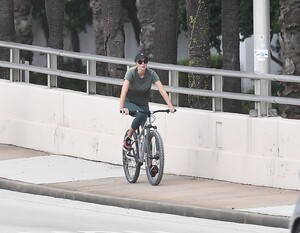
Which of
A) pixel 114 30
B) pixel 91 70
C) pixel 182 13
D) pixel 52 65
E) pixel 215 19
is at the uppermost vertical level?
pixel 182 13

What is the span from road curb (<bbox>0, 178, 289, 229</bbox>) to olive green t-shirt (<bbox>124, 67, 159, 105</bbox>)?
168 centimetres

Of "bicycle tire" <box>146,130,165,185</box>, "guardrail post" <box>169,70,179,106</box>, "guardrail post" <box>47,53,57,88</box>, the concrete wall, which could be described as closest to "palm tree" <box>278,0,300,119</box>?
the concrete wall

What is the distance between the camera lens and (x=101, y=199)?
18359mm

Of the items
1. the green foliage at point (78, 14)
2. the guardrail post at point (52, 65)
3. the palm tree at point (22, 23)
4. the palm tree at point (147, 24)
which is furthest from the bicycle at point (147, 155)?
the green foliage at point (78, 14)

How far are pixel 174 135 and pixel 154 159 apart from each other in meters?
1.30

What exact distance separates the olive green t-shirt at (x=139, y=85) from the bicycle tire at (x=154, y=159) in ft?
1.88

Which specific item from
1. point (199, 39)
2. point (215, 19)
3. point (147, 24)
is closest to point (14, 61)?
point (199, 39)

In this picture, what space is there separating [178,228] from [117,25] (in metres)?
14.8

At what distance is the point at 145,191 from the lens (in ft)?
61.9

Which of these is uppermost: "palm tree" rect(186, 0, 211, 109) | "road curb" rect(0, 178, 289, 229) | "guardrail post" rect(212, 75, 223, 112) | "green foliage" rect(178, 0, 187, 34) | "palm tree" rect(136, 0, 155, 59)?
"green foliage" rect(178, 0, 187, 34)

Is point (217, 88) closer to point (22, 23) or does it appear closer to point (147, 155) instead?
point (147, 155)

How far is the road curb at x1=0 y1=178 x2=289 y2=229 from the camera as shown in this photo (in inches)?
639

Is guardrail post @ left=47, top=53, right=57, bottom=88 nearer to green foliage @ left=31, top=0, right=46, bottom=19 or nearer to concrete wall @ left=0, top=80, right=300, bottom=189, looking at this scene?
concrete wall @ left=0, top=80, right=300, bottom=189

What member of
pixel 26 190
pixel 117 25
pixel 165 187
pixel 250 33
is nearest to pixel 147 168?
pixel 165 187
